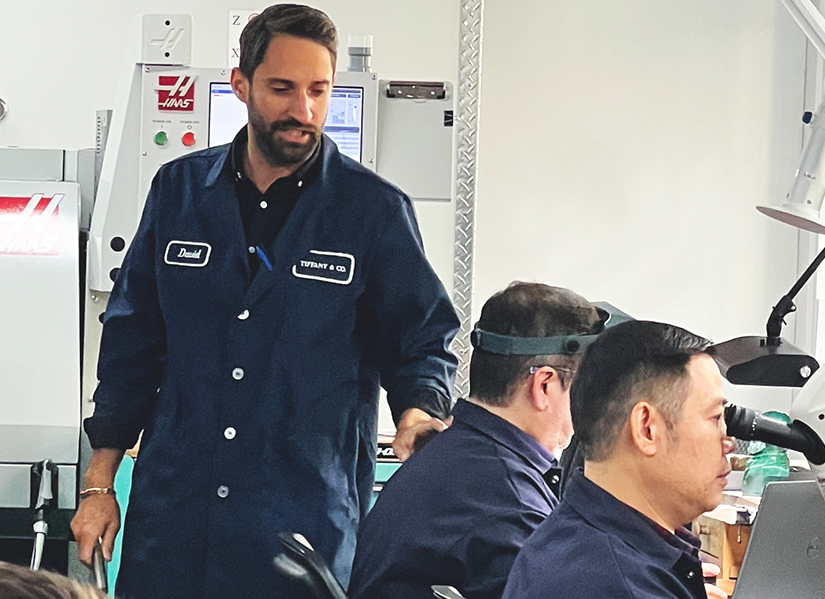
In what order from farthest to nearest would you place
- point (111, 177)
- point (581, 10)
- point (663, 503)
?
point (581, 10) → point (111, 177) → point (663, 503)

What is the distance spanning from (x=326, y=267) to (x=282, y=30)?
42 centimetres

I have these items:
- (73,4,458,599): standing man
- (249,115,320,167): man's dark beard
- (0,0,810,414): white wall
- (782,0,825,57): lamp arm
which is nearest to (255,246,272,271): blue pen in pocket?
(73,4,458,599): standing man

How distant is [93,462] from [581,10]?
11.9ft

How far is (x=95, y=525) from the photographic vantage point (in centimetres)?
204

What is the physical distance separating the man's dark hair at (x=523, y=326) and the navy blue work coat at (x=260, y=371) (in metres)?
0.10

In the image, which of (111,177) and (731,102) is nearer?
(111,177)

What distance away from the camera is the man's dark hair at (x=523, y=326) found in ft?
6.51

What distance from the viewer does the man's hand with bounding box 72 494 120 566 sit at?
79.3 inches

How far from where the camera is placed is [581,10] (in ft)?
16.8

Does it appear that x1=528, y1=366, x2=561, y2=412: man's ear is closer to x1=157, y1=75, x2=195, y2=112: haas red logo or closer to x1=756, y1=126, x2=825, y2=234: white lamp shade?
x1=756, y1=126, x2=825, y2=234: white lamp shade

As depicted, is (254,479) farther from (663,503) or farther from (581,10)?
(581,10)

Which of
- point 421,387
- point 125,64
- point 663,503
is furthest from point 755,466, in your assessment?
point 125,64

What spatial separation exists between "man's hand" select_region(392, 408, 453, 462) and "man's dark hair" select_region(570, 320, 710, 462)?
0.42 metres

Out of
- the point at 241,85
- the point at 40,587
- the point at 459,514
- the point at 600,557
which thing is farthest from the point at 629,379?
the point at 40,587
